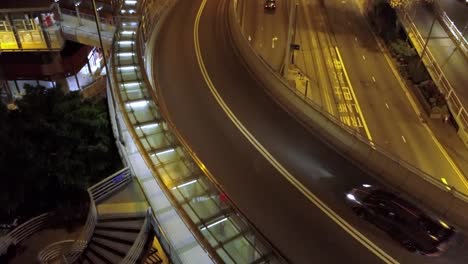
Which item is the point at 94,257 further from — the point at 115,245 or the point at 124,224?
the point at 124,224

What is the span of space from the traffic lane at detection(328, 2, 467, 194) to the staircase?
2222 centimetres

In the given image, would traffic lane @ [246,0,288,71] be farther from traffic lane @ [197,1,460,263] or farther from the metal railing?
the metal railing

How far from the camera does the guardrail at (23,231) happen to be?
18.9m

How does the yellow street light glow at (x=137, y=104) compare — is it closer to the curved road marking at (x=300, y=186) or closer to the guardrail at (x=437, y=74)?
the curved road marking at (x=300, y=186)

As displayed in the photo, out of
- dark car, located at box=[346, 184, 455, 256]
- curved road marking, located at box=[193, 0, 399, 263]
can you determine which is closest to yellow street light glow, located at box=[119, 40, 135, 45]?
curved road marking, located at box=[193, 0, 399, 263]

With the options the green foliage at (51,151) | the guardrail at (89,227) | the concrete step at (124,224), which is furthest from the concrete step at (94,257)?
the green foliage at (51,151)

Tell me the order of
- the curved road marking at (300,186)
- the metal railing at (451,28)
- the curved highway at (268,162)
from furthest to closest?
the metal railing at (451,28) < the curved highway at (268,162) < the curved road marking at (300,186)

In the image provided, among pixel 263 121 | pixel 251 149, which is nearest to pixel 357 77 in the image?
pixel 263 121

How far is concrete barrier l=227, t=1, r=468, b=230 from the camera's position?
18.1m

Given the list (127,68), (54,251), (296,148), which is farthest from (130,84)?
(296,148)

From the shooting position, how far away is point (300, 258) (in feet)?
50.7

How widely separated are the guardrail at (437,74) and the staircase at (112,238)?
28276mm

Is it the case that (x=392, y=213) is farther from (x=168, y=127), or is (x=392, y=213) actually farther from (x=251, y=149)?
(x=168, y=127)

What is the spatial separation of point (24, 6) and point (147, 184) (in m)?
21.5
